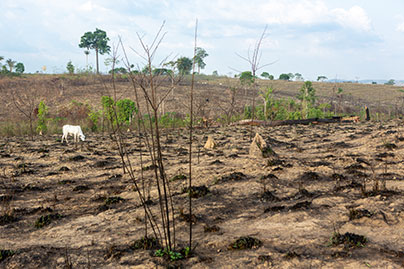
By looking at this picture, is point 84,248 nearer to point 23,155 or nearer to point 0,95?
point 23,155

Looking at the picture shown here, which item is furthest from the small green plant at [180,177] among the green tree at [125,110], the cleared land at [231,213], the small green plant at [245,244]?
the green tree at [125,110]

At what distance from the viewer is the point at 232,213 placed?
19.9ft

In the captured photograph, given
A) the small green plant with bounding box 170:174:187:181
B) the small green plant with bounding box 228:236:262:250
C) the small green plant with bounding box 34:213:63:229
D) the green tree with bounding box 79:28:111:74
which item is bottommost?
the small green plant with bounding box 34:213:63:229

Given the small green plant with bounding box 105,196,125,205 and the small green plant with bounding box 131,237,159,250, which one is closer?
the small green plant with bounding box 131,237,159,250

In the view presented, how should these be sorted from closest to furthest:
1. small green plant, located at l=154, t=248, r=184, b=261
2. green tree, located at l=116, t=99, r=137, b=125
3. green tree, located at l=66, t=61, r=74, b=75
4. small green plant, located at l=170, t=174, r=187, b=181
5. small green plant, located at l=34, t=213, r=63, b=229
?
small green plant, located at l=154, t=248, r=184, b=261 < small green plant, located at l=34, t=213, r=63, b=229 < small green plant, located at l=170, t=174, r=187, b=181 < green tree, located at l=116, t=99, r=137, b=125 < green tree, located at l=66, t=61, r=74, b=75

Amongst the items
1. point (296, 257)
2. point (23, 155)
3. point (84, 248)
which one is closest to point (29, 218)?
point (84, 248)

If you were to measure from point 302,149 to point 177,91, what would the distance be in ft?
132

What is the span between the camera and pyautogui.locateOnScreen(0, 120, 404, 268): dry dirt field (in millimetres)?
4254

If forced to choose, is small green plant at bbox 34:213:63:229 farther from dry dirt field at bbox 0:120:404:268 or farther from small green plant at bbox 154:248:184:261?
small green plant at bbox 154:248:184:261

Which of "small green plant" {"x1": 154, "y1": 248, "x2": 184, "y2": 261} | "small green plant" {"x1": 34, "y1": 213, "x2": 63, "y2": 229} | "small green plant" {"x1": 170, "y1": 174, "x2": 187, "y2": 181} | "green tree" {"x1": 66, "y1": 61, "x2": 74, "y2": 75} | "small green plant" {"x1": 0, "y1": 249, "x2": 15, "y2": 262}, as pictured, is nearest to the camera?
"small green plant" {"x1": 154, "y1": 248, "x2": 184, "y2": 261}

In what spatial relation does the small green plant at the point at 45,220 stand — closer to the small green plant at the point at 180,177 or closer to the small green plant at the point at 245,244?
the small green plant at the point at 180,177

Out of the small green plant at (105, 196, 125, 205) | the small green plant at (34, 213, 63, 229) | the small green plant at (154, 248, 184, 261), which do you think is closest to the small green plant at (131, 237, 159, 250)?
the small green plant at (154, 248, 184, 261)

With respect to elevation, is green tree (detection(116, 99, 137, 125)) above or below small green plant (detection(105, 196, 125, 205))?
above

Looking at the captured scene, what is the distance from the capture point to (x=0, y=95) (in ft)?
138
